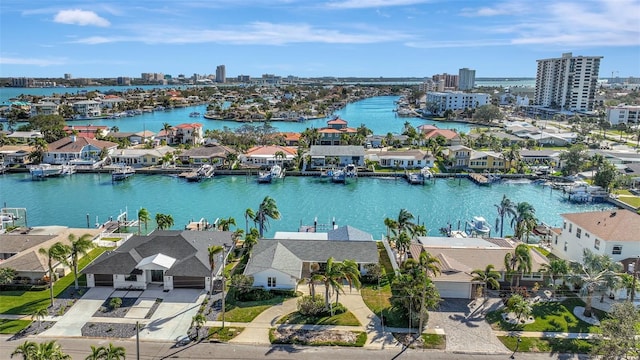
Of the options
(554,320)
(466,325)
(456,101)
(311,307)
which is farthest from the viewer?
(456,101)

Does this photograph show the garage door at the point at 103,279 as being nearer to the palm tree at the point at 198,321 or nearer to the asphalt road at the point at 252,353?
the asphalt road at the point at 252,353

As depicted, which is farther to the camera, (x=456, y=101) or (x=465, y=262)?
(x=456, y=101)

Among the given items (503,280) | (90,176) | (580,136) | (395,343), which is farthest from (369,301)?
(580,136)

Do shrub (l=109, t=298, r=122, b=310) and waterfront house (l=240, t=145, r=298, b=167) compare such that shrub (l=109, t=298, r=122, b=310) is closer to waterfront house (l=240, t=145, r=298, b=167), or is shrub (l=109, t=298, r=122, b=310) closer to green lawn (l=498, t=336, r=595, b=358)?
green lawn (l=498, t=336, r=595, b=358)

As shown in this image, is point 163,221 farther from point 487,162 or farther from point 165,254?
point 487,162

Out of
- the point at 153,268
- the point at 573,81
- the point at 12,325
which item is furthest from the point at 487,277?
the point at 573,81

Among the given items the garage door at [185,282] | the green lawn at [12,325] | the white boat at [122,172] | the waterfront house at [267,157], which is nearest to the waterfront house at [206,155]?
the waterfront house at [267,157]
